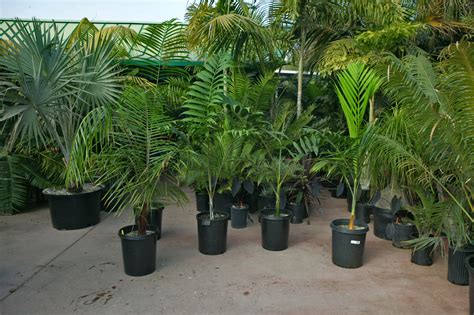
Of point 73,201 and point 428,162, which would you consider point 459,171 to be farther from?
point 73,201

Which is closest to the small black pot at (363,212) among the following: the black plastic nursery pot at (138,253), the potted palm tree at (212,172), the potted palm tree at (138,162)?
the potted palm tree at (212,172)

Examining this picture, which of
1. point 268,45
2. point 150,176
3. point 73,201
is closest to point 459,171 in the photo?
point 150,176

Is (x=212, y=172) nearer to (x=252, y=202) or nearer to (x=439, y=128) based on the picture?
(x=252, y=202)

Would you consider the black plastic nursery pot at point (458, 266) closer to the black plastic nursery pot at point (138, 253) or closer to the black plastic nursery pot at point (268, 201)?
the black plastic nursery pot at point (268, 201)

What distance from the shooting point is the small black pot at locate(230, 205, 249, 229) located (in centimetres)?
464

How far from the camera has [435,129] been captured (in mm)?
2434

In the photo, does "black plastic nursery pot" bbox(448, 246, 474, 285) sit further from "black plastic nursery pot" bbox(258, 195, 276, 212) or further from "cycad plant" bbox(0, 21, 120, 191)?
"cycad plant" bbox(0, 21, 120, 191)

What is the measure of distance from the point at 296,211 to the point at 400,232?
131cm

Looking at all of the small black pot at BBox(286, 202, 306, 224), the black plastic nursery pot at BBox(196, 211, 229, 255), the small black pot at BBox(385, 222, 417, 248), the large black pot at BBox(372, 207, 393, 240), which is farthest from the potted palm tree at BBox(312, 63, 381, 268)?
the small black pot at BBox(286, 202, 306, 224)

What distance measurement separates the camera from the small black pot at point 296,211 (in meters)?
4.84

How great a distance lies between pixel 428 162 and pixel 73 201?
3.73m

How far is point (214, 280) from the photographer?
125 inches

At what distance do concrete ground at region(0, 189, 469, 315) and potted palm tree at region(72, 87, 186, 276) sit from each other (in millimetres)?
270

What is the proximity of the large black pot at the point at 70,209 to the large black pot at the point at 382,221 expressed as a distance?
339cm
